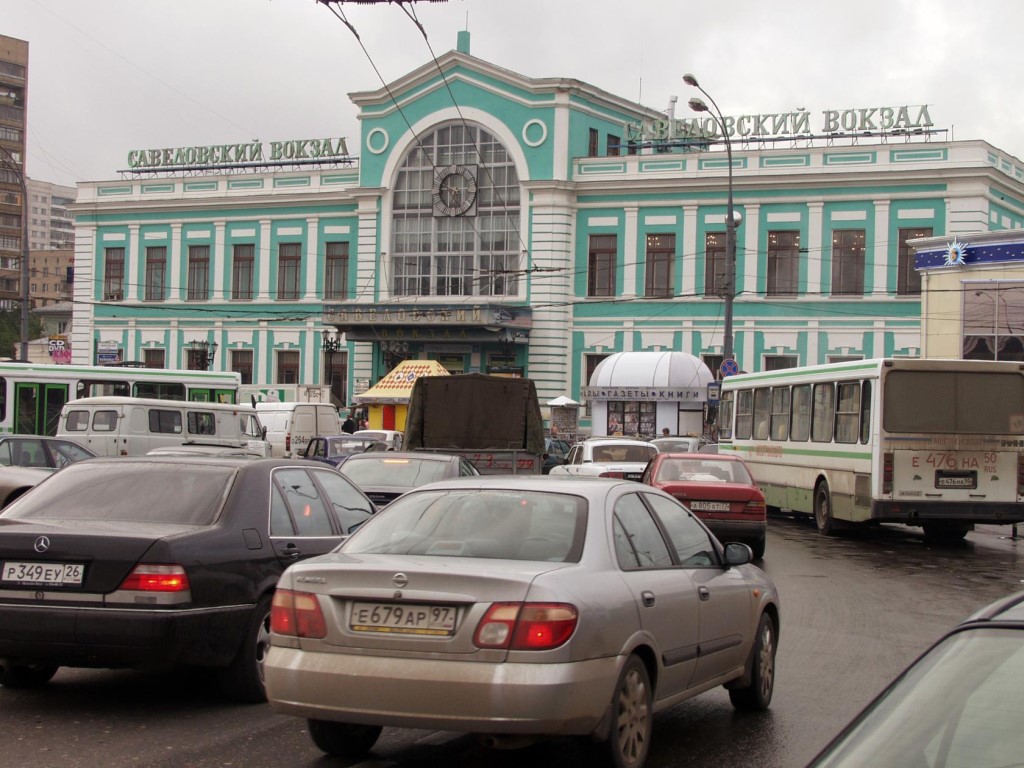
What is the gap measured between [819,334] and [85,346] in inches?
1421

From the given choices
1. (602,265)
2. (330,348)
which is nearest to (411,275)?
(330,348)

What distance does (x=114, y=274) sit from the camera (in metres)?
64.9

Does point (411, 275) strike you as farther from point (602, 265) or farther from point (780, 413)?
point (780, 413)

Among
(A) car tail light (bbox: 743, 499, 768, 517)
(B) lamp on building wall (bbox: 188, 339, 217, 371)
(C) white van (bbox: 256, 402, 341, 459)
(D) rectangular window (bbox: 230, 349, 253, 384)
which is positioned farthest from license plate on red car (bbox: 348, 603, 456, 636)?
(D) rectangular window (bbox: 230, 349, 253, 384)

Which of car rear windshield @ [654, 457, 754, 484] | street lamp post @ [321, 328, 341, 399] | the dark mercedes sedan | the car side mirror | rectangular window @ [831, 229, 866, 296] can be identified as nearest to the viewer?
the dark mercedes sedan

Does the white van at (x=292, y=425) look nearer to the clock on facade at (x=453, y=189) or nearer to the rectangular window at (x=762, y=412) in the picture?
the rectangular window at (x=762, y=412)

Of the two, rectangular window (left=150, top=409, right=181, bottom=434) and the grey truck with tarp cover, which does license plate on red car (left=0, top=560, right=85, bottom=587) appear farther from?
rectangular window (left=150, top=409, right=181, bottom=434)

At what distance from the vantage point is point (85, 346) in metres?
65.2

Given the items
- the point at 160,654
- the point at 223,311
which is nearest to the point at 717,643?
the point at 160,654

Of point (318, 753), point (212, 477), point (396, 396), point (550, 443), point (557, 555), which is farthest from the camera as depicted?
point (396, 396)

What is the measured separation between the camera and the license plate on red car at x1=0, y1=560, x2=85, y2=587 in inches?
299

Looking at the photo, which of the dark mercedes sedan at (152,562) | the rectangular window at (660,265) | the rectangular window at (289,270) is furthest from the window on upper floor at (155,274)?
the dark mercedes sedan at (152,562)

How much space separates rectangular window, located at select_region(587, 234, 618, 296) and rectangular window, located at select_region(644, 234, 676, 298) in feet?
5.00

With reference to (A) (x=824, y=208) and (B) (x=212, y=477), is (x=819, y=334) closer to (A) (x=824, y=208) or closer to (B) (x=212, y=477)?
(A) (x=824, y=208)
